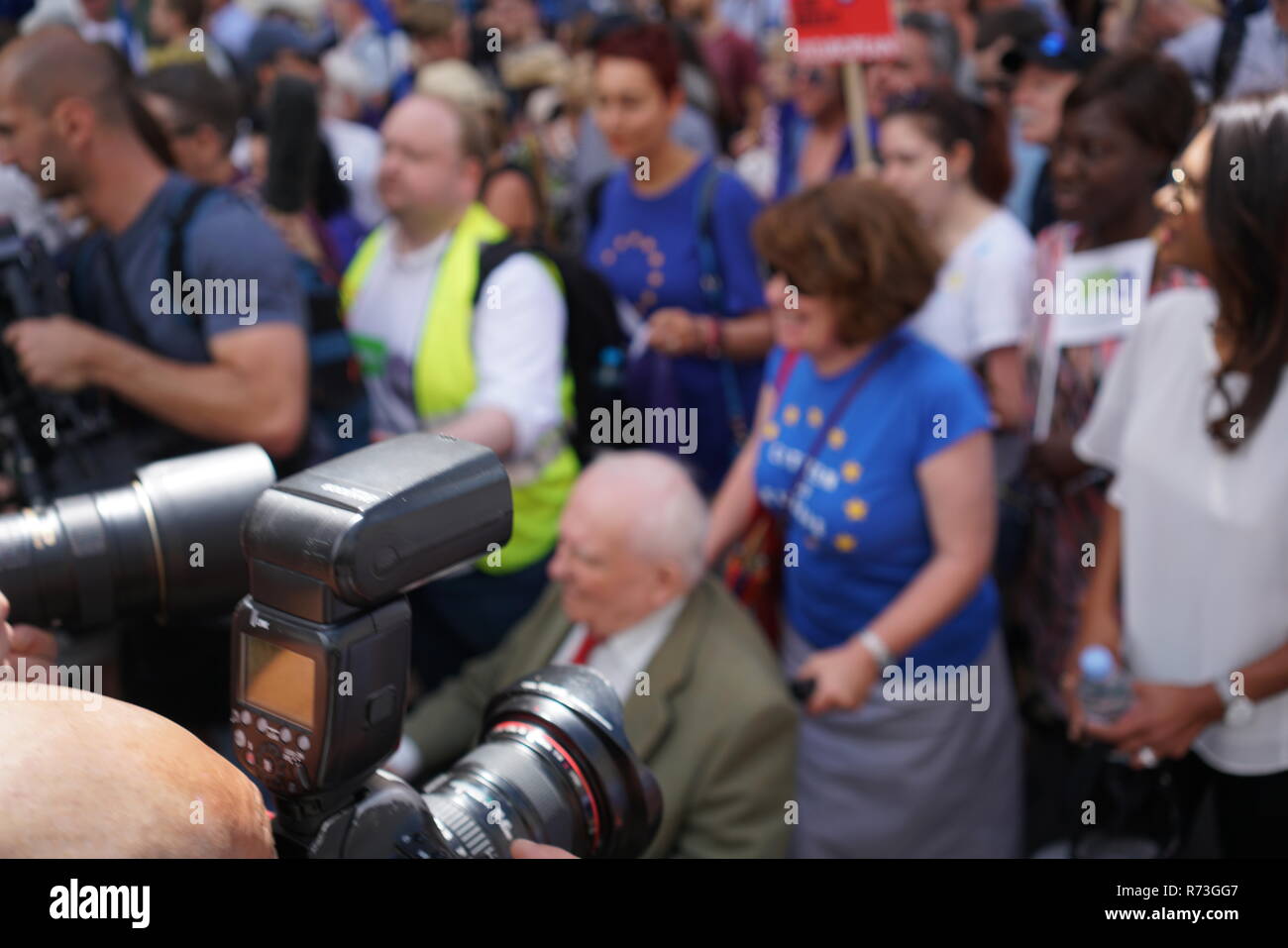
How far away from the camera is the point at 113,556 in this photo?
1.26m

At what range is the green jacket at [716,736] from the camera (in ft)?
6.31

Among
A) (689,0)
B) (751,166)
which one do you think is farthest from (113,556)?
(689,0)

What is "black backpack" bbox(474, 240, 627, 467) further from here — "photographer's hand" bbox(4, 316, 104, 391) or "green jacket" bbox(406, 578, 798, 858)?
"photographer's hand" bbox(4, 316, 104, 391)

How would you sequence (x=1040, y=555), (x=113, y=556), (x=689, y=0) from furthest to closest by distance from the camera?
(x=689, y=0), (x=1040, y=555), (x=113, y=556)

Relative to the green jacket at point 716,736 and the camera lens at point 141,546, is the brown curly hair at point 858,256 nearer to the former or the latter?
the green jacket at point 716,736

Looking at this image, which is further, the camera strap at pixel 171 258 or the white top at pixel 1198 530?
the camera strap at pixel 171 258

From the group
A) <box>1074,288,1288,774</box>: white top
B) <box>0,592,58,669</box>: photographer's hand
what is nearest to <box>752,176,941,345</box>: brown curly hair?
<box>1074,288,1288,774</box>: white top

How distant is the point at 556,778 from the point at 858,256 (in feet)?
4.30

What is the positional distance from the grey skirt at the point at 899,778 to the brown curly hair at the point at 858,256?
0.65m

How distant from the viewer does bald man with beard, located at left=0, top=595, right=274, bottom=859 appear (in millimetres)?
700

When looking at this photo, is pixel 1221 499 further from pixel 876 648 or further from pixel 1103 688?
pixel 876 648

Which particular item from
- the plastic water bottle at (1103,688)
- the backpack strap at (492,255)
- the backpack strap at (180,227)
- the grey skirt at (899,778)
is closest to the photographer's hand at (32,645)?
the backpack strap at (180,227)
